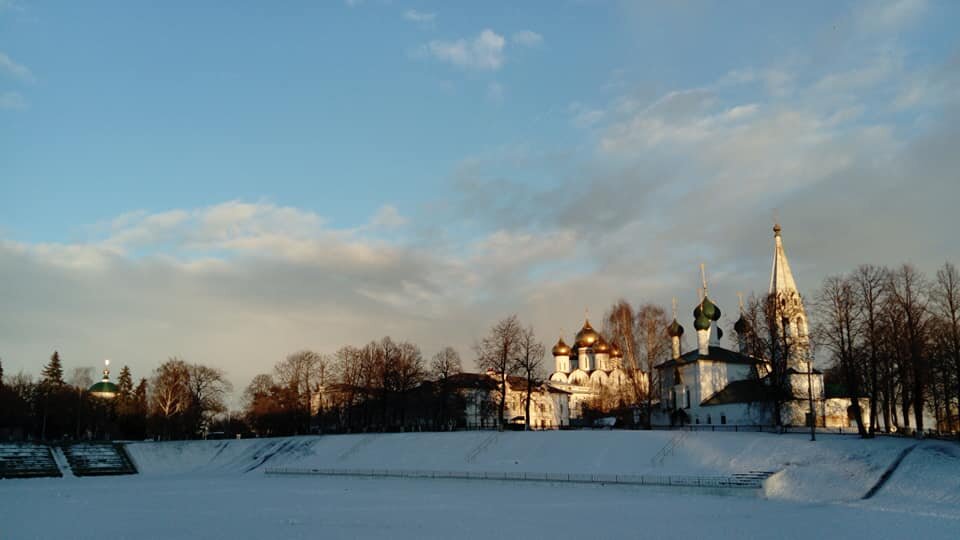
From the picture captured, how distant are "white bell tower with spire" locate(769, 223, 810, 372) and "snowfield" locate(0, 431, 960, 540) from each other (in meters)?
9.79

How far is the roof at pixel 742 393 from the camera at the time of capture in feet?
182

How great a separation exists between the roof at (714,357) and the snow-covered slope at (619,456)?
60.3 feet

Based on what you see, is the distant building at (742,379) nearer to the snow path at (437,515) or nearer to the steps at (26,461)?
the snow path at (437,515)

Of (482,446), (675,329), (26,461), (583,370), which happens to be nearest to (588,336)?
(583,370)

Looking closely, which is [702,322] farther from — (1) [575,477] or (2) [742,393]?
(1) [575,477]

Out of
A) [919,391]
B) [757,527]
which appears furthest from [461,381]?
[757,527]

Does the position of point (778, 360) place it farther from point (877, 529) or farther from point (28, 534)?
point (28, 534)

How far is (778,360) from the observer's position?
169ft

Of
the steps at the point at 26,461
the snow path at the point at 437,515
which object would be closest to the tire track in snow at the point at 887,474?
the snow path at the point at 437,515

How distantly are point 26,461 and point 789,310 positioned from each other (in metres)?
57.2

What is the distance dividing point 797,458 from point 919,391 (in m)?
12.4

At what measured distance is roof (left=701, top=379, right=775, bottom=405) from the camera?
5543cm

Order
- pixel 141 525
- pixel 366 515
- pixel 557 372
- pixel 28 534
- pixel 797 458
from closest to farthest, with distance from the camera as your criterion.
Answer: pixel 28 534, pixel 141 525, pixel 366 515, pixel 797 458, pixel 557 372

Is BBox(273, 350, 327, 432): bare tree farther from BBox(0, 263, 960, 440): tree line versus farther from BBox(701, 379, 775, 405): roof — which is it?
BBox(701, 379, 775, 405): roof
